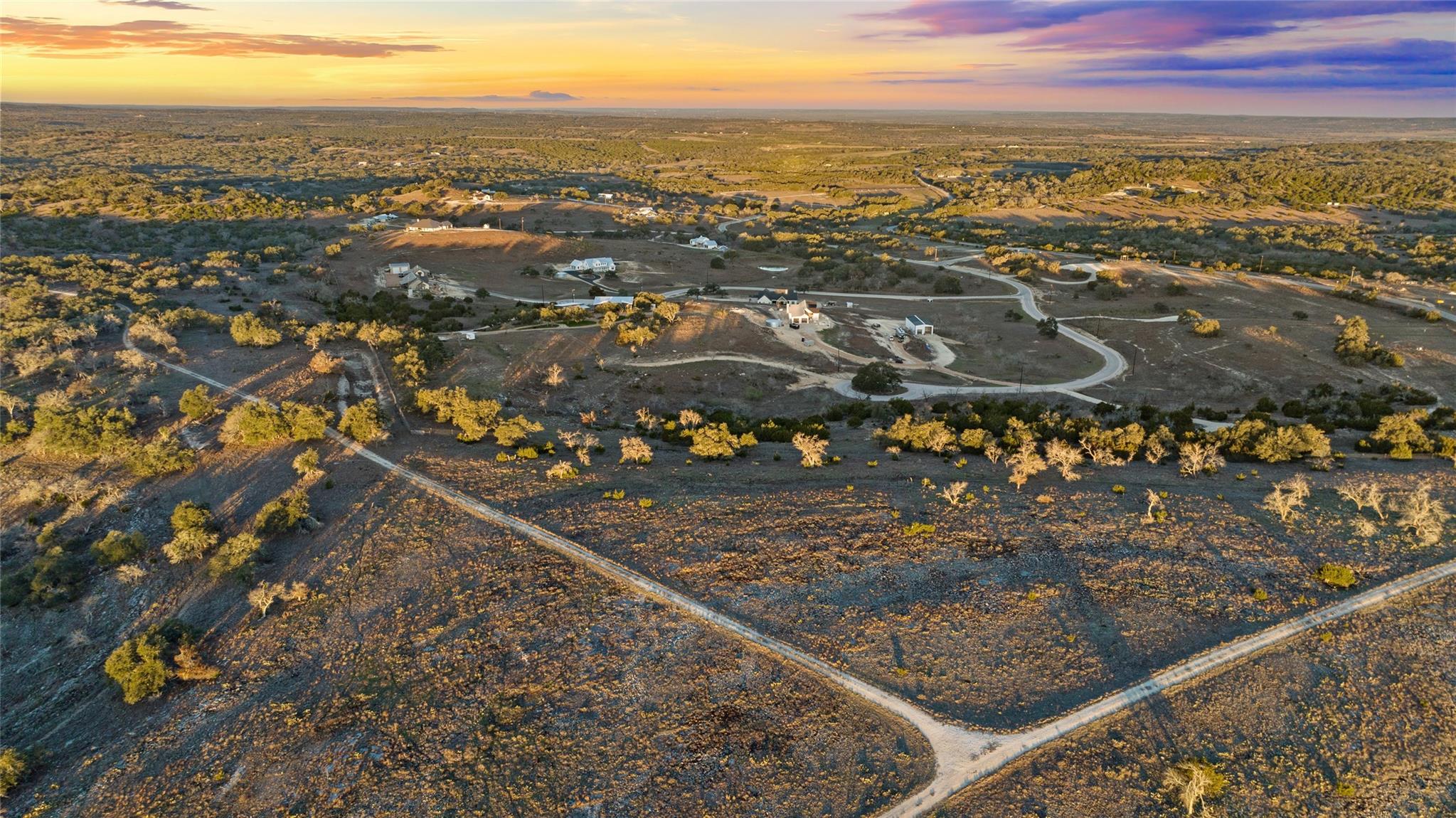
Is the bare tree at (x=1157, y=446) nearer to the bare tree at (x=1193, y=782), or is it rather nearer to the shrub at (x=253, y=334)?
the bare tree at (x=1193, y=782)

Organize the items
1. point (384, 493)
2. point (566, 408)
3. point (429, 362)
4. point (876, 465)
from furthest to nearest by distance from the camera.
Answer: point (429, 362) → point (566, 408) → point (876, 465) → point (384, 493)

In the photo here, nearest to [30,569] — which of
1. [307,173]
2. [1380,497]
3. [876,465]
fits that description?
Answer: [876,465]

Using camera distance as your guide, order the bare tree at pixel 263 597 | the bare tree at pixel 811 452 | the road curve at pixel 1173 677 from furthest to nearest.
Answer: the bare tree at pixel 811 452
the bare tree at pixel 263 597
the road curve at pixel 1173 677

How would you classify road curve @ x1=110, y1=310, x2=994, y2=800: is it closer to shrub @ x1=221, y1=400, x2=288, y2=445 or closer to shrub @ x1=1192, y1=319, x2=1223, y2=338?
shrub @ x1=221, y1=400, x2=288, y2=445

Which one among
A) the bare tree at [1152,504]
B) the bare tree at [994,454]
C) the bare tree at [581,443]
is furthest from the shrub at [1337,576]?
the bare tree at [581,443]

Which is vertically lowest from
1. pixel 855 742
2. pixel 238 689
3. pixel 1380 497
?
pixel 238 689

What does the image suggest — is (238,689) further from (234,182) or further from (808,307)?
(234,182)
